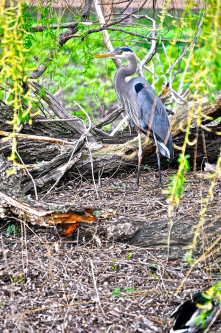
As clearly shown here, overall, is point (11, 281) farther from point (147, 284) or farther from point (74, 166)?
point (74, 166)

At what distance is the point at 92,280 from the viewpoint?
2.75 meters

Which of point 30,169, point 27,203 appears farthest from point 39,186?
point 27,203

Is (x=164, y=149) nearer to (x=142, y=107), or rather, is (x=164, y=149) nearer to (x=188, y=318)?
(x=142, y=107)

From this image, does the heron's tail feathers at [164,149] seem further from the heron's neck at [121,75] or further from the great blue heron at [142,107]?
the heron's neck at [121,75]

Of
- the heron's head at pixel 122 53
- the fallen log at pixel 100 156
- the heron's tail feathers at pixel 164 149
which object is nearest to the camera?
the fallen log at pixel 100 156

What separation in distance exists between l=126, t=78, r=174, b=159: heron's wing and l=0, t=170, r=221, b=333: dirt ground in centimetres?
82

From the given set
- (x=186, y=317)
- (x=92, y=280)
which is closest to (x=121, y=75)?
(x=92, y=280)

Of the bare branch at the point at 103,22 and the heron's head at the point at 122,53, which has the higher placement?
the bare branch at the point at 103,22

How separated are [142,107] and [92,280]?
220cm

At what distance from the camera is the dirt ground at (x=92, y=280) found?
2408 mm

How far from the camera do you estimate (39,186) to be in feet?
12.6

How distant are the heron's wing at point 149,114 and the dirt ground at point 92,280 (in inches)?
32.3

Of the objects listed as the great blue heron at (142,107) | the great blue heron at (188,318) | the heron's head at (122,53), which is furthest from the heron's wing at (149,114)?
the great blue heron at (188,318)

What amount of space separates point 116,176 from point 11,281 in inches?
72.9
